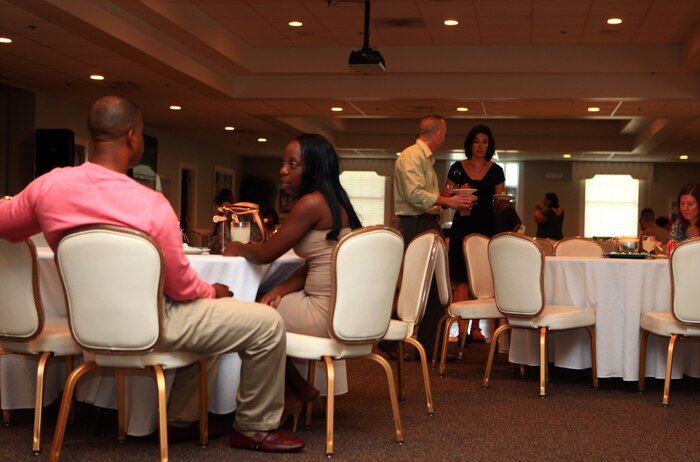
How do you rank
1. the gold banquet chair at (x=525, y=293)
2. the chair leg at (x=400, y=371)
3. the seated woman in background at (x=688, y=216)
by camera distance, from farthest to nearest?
1. the seated woman in background at (x=688, y=216)
2. the gold banquet chair at (x=525, y=293)
3. the chair leg at (x=400, y=371)

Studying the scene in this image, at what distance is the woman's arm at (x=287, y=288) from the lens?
12.6ft

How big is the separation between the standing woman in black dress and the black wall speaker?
7.64m

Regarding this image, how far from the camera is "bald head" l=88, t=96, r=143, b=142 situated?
10.2ft

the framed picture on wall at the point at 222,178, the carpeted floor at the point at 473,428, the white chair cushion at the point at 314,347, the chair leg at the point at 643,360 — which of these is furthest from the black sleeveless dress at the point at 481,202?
the framed picture on wall at the point at 222,178

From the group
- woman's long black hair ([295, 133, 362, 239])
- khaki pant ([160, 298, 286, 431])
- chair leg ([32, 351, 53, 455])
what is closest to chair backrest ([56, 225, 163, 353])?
khaki pant ([160, 298, 286, 431])

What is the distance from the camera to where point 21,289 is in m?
3.35

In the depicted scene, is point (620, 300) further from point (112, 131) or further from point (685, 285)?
point (112, 131)

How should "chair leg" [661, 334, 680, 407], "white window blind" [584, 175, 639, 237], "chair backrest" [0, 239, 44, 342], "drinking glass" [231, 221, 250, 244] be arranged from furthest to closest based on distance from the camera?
1. "white window blind" [584, 175, 639, 237]
2. "chair leg" [661, 334, 680, 407]
3. "drinking glass" [231, 221, 250, 244]
4. "chair backrest" [0, 239, 44, 342]

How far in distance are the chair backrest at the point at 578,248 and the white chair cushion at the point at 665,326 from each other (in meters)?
1.72

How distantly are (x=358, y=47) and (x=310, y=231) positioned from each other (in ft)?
27.9

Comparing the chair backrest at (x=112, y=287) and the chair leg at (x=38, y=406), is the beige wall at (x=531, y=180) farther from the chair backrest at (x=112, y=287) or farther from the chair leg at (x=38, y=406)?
the chair backrest at (x=112, y=287)

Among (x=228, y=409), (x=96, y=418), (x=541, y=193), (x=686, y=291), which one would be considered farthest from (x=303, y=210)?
(x=541, y=193)

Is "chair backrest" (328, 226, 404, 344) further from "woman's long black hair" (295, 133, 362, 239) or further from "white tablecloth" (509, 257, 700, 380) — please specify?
"white tablecloth" (509, 257, 700, 380)

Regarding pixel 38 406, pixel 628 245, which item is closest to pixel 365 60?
pixel 628 245
